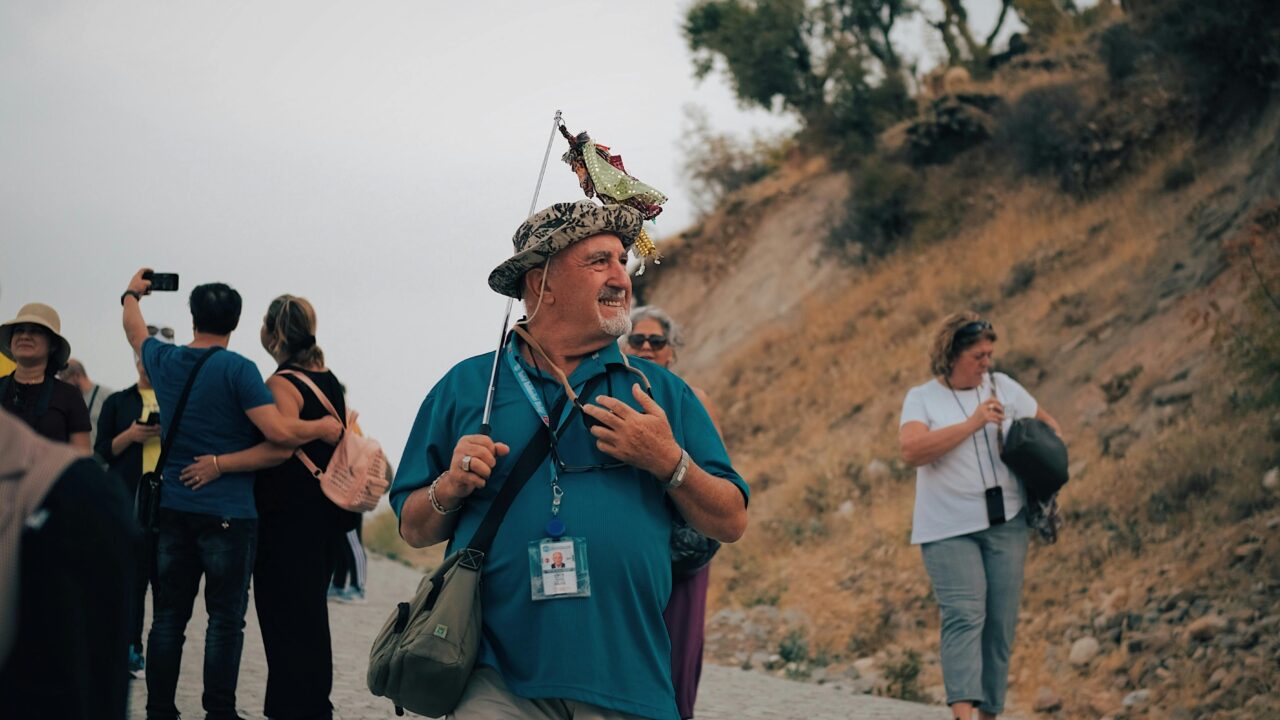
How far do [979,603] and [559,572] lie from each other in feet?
14.0

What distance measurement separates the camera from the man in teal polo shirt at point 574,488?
386 cm

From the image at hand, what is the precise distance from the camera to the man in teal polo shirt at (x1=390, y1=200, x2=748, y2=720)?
12.7 ft

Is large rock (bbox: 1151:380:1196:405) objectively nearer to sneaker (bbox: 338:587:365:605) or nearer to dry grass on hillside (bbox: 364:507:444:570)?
sneaker (bbox: 338:587:365:605)

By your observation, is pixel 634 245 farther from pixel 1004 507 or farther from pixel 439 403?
pixel 1004 507

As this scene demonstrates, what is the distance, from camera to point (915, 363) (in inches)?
875

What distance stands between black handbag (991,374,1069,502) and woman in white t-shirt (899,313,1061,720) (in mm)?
105

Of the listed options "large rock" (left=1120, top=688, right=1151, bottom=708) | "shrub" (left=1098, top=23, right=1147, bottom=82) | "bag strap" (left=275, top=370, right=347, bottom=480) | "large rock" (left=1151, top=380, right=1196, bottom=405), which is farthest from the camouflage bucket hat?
"shrub" (left=1098, top=23, right=1147, bottom=82)

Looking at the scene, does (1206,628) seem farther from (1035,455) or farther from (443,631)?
(443,631)

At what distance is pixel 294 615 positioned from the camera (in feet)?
21.4

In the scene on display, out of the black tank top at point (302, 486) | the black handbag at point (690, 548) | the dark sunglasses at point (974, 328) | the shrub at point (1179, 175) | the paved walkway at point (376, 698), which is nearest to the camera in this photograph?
the black handbag at point (690, 548)

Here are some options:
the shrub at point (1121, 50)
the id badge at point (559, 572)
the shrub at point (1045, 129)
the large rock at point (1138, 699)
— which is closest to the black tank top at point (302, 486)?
the id badge at point (559, 572)

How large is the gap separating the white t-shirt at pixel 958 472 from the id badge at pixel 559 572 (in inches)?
160

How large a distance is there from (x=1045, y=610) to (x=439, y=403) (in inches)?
372

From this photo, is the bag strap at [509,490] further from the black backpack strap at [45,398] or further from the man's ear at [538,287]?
the black backpack strap at [45,398]
